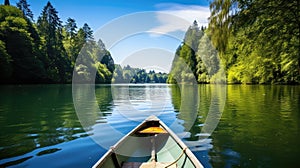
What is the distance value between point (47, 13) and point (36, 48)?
57.8 ft

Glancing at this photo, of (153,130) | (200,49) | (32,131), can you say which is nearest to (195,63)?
(200,49)

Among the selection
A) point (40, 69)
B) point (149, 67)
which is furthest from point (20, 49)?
point (149, 67)

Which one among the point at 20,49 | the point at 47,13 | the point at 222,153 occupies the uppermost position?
the point at 47,13

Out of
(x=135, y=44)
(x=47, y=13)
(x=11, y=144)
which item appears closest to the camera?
(x=11, y=144)

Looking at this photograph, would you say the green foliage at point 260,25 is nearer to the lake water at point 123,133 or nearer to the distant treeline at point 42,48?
the lake water at point 123,133

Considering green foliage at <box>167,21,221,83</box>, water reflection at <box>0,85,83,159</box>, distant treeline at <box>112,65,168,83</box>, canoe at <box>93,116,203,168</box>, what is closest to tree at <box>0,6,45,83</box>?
distant treeline at <box>112,65,168,83</box>

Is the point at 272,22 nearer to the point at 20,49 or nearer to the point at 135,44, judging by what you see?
the point at 135,44

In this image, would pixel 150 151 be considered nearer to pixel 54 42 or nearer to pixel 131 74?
pixel 131 74

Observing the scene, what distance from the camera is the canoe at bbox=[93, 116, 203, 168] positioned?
16.1ft

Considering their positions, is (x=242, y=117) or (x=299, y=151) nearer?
(x=299, y=151)

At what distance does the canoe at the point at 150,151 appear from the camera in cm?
490

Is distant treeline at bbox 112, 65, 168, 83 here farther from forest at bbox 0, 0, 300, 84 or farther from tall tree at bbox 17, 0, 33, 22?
tall tree at bbox 17, 0, 33, 22

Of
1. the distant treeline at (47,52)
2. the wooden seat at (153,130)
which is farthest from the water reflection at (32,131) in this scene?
the distant treeline at (47,52)

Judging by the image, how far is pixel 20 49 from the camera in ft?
159
